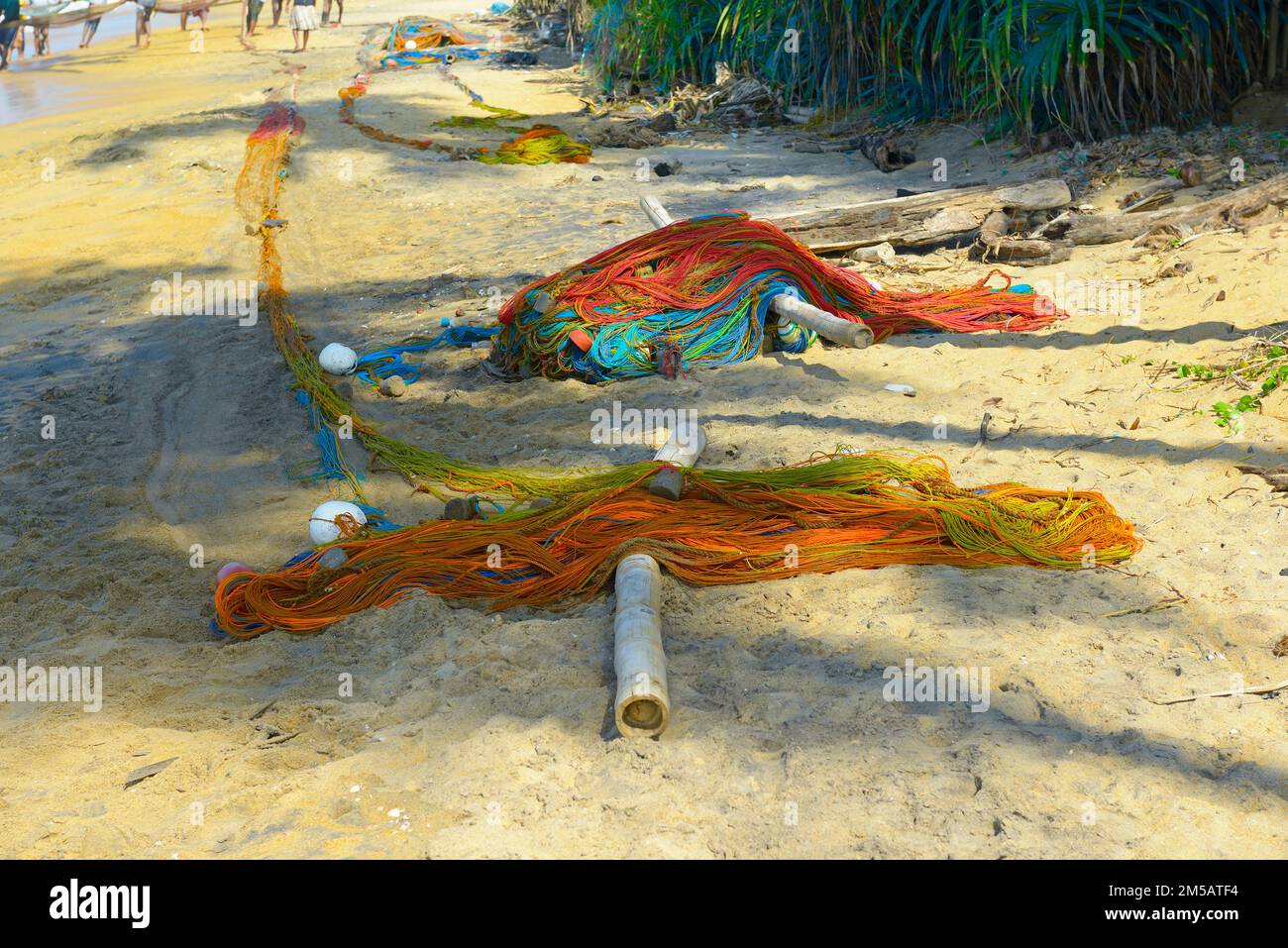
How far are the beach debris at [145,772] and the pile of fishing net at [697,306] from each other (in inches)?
126

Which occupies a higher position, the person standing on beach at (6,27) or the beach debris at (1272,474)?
the person standing on beach at (6,27)

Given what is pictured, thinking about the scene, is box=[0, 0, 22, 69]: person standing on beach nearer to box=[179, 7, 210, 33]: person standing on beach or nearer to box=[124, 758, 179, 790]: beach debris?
box=[179, 7, 210, 33]: person standing on beach

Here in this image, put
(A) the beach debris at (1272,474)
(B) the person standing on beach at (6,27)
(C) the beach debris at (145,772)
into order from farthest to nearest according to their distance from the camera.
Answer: (B) the person standing on beach at (6,27)
(A) the beach debris at (1272,474)
(C) the beach debris at (145,772)

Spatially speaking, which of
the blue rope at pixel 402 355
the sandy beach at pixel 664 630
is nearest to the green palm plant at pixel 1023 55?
the sandy beach at pixel 664 630

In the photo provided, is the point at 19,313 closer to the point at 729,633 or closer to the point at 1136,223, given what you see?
the point at 729,633

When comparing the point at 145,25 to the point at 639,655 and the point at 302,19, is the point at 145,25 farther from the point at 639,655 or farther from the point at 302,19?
the point at 639,655

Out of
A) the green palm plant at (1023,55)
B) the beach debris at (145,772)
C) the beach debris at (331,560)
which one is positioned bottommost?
the beach debris at (145,772)

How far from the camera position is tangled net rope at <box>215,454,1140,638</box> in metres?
3.71

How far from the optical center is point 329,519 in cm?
421

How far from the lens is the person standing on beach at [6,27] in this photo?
818 inches
